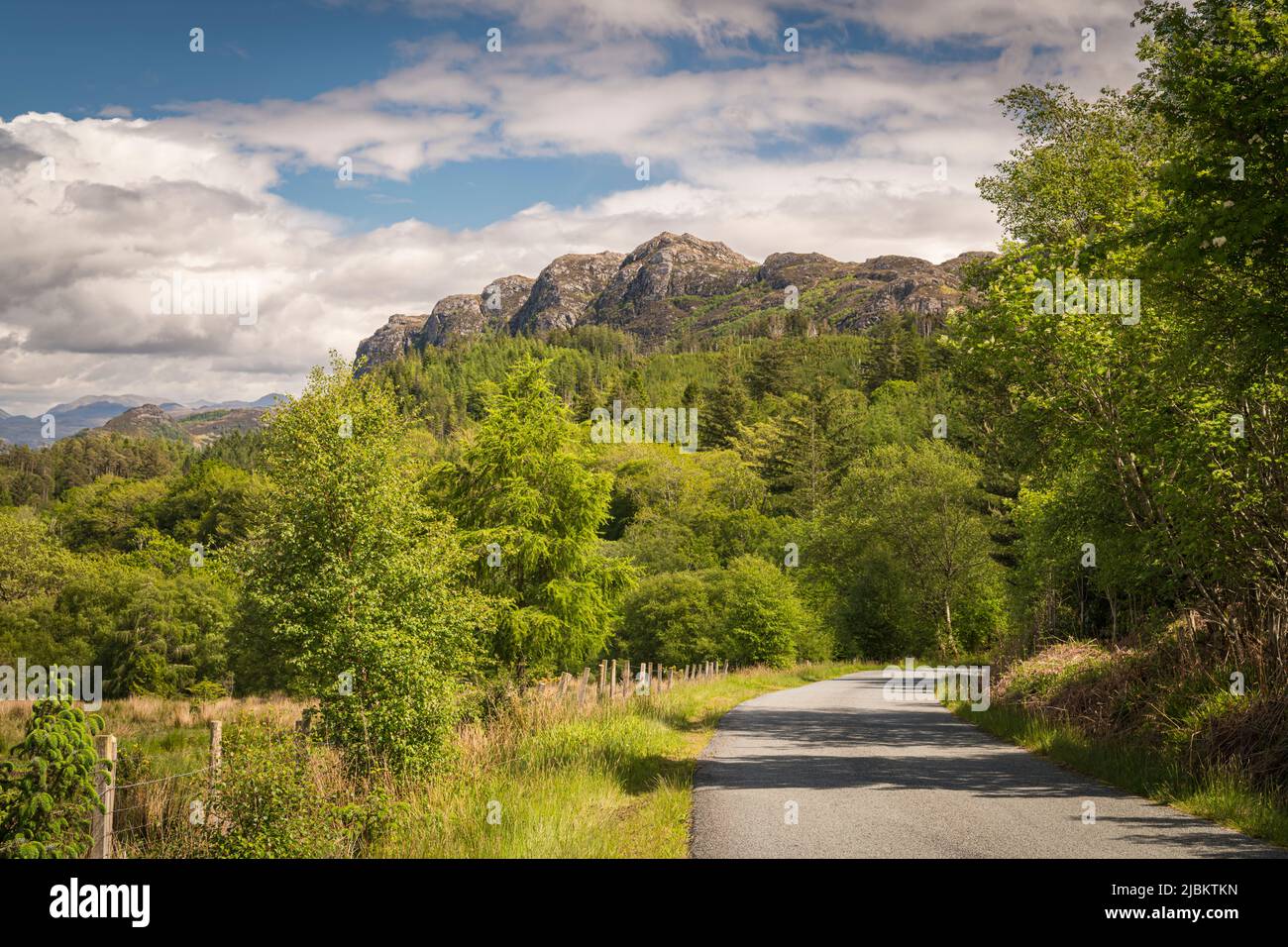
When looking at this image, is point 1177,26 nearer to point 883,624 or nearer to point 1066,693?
point 1066,693

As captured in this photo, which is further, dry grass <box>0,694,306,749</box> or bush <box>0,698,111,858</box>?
dry grass <box>0,694,306,749</box>

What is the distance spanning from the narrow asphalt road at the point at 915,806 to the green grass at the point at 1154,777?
259 mm

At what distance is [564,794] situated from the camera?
10.6m

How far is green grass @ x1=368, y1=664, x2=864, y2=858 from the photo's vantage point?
8523 millimetres

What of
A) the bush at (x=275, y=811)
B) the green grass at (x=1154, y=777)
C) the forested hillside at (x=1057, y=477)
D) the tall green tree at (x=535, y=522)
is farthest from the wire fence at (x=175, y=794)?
the green grass at (x=1154, y=777)

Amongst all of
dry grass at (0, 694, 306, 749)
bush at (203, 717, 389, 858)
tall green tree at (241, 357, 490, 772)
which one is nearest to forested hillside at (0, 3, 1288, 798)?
tall green tree at (241, 357, 490, 772)

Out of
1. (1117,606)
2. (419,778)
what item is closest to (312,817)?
(419,778)

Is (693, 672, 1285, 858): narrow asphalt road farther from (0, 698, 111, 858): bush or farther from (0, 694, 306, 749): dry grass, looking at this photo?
(0, 694, 306, 749): dry grass

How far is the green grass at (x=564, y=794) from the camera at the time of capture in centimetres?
852

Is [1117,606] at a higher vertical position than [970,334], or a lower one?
lower

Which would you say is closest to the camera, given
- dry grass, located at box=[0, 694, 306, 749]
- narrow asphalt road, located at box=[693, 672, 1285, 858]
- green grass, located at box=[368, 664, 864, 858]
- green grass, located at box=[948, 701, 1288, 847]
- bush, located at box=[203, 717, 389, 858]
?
narrow asphalt road, located at box=[693, 672, 1285, 858]

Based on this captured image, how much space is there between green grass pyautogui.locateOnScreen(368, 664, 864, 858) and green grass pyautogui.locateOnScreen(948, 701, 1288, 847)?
559 cm

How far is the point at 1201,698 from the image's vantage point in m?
12.6
